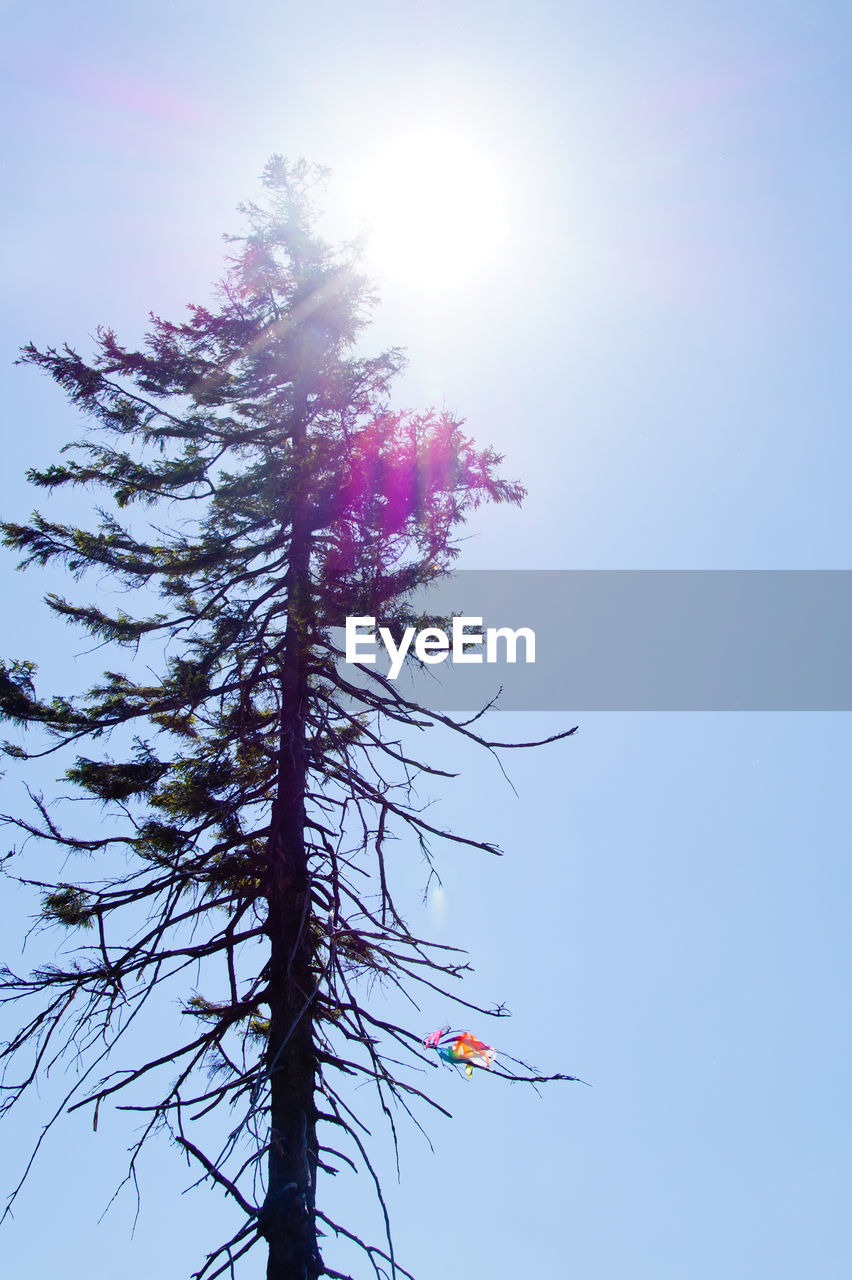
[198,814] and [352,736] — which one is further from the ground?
[352,736]

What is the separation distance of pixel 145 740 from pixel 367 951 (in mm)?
2998

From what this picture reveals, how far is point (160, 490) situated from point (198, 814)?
408 cm

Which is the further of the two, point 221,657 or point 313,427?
point 313,427

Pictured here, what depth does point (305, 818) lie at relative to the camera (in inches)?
354

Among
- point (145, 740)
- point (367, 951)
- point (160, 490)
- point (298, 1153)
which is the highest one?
point (160, 490)

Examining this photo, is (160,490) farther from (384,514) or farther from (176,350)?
(384,514)

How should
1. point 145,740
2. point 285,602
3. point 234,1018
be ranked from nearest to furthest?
point 234,1018, point 145,740, point 285,602

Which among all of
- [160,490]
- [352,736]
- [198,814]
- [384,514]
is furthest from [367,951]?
[160,490]

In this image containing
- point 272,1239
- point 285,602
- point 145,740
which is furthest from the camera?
point 285,602

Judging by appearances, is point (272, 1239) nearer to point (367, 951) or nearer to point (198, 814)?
point (367, 951)

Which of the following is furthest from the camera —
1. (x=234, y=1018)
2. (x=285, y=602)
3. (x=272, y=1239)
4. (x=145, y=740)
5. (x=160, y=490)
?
(x=160, y=490)

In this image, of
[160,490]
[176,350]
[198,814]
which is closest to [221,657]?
Answer: [198,814]

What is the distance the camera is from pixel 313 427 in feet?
35.8

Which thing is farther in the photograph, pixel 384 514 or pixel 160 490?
Result: pixel 160 490
